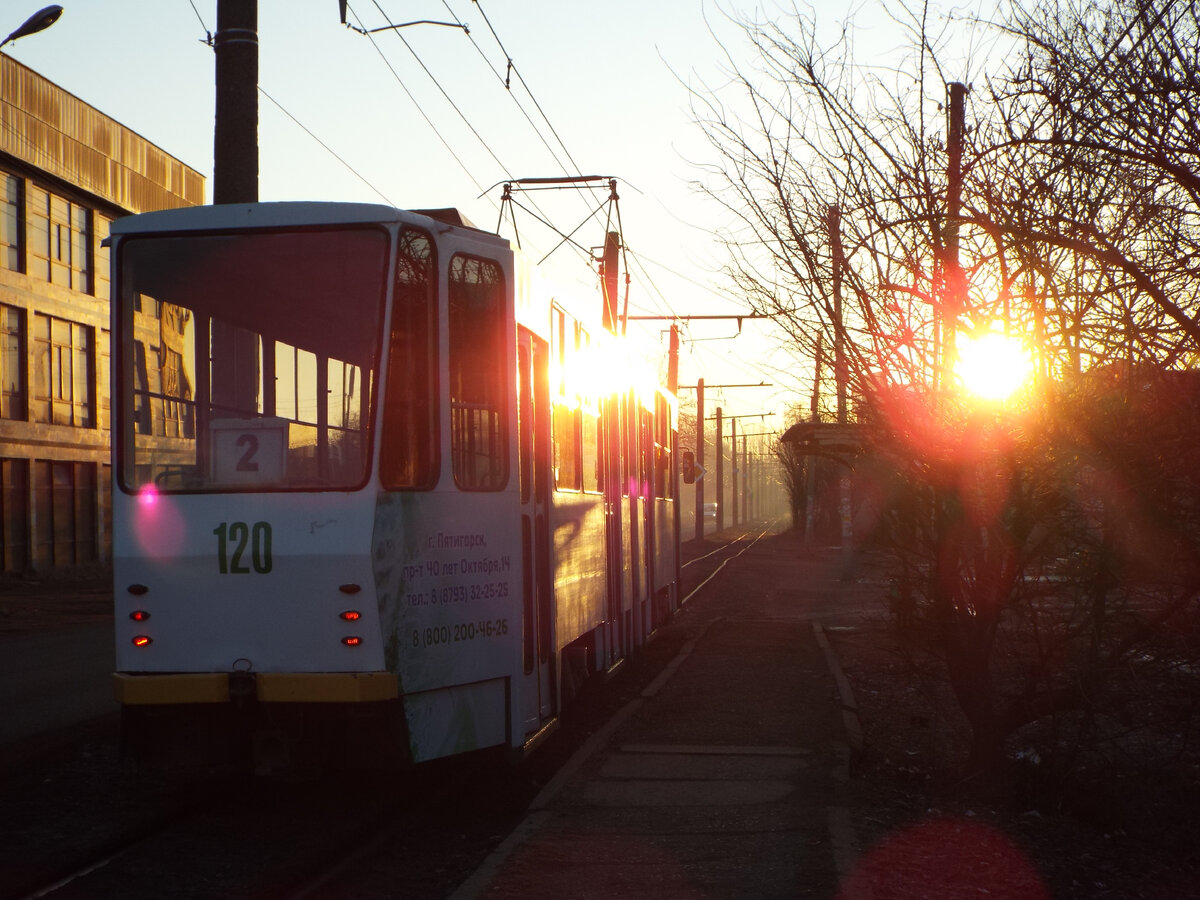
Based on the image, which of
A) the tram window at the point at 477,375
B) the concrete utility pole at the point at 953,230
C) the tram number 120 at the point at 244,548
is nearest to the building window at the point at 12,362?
the tram window at the point at 477,375

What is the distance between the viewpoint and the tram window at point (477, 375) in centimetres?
763

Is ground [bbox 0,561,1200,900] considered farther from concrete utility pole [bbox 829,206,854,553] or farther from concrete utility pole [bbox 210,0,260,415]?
concrete utility pole [bbox 210,0,260,415]

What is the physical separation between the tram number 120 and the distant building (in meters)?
28.2

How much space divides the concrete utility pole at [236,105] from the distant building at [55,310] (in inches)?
990

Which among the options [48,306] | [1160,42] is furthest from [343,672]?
[48,306]

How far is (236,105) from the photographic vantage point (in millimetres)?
10023

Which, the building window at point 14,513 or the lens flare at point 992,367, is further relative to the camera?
the building window at point 14,513

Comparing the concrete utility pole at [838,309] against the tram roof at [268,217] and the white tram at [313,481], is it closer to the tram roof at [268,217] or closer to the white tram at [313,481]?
the white tram at [313,481]

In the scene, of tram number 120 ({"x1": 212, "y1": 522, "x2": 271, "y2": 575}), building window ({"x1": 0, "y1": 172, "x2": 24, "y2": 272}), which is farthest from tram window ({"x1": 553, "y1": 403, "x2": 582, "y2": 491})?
building window ({"x1": 0, "y1": 172, "x2": 24, "y2": 272})

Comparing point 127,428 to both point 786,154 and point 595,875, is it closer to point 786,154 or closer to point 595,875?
point 595,875

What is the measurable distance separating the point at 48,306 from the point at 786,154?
34.0 metres

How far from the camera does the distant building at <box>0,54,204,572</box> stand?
36.0 meters

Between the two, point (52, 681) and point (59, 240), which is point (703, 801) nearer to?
point (52, 681)

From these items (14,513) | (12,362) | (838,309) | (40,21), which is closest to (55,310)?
(12,362)
